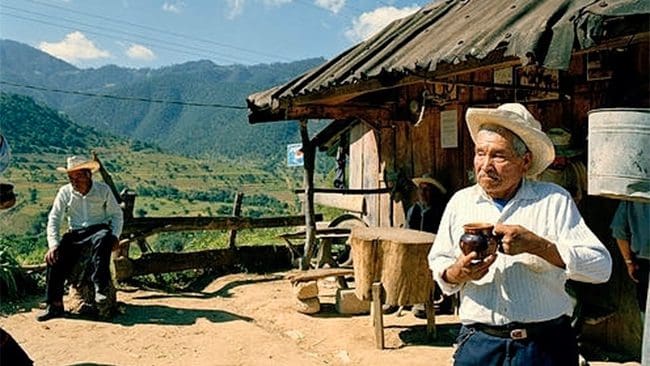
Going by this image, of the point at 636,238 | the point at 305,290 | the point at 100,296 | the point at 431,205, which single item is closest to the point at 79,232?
the point at 100,296

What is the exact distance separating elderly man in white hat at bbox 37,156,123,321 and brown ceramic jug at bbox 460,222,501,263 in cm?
555

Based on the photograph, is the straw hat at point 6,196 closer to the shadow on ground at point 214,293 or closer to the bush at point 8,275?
the shadow on ground at point 214,293

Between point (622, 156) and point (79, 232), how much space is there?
6.38m

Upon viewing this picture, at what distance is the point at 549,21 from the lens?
11.1 feet

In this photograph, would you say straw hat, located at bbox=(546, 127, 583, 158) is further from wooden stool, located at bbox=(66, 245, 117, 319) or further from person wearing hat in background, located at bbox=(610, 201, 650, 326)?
wooden stool, located at bbox=(66, 245, 117, 319)

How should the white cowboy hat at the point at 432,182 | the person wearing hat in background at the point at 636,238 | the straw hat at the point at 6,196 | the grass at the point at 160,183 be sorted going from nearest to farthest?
the straw hat at the point at 6,196 → the person wearing hat in background at the point at 636,238 → the white cowboy hat at the point at 432,182 → the grass at the point at 160,183

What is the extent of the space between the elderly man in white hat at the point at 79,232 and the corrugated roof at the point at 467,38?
2200mm

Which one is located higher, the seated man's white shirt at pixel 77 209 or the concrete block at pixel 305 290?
the seated man's white shirt at pixel 77 209

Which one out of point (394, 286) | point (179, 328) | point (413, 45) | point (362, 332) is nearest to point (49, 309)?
point (179, 328)

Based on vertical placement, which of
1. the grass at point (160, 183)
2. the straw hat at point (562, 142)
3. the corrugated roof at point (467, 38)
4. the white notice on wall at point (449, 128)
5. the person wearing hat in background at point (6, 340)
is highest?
the corrugated roof at point (467, 38)

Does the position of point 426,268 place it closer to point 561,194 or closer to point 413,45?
point 413,45

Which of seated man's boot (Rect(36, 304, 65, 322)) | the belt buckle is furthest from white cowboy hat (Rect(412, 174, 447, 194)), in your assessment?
the belt buckle

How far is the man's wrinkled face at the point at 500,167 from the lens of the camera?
7.95ft

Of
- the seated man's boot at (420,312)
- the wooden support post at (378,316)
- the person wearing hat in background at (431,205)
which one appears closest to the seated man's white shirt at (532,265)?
the wooden support post at (378,316)
